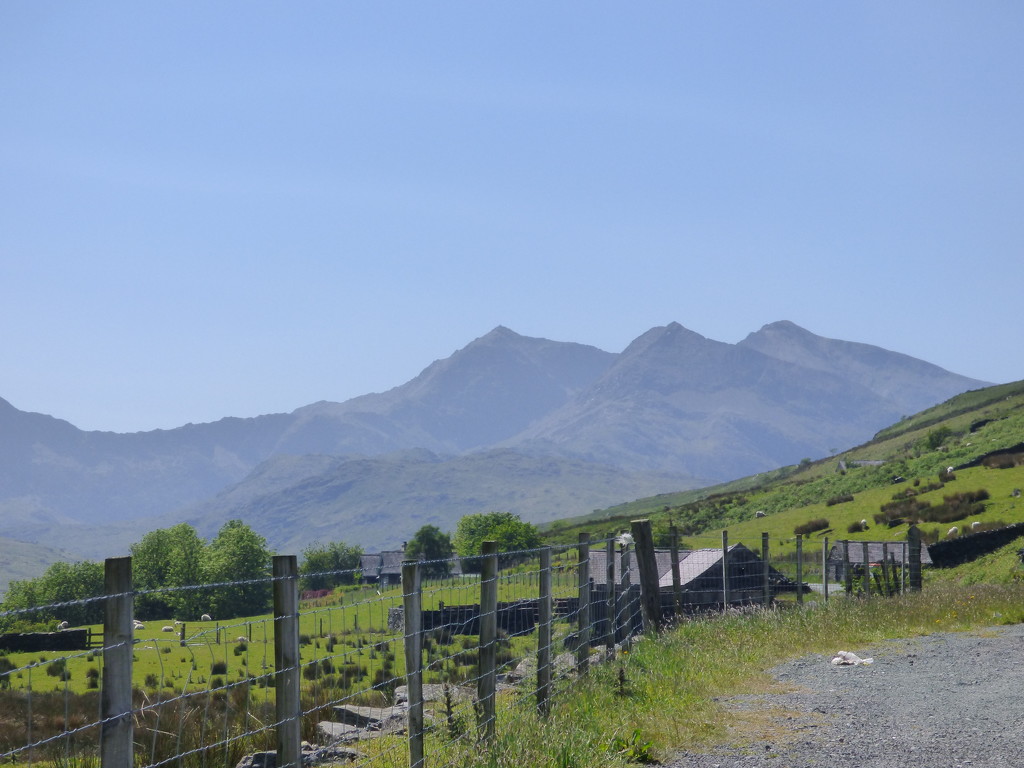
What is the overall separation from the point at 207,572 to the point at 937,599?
4608 inches

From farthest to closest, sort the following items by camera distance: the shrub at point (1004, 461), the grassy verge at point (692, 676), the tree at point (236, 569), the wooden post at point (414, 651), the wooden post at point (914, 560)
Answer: the tree at point (236, 569), the shrub at point (1004, 461), the wooden post at point (914, 560), the grassy verge at point (692, 676), the wooden post at point (414, 651)

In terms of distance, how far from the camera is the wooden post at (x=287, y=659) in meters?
6.35

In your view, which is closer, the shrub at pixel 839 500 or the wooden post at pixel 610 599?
the wooden post at pixel 610 599

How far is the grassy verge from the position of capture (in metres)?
8.37

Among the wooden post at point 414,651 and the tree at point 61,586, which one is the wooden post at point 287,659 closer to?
the wooden post at point 414,651

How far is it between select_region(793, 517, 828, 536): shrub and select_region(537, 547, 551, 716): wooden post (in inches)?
2407

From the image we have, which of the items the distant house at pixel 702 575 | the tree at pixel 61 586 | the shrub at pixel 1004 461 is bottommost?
the tree at pixel 61 586

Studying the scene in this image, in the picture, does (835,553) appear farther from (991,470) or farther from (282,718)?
(282,718)

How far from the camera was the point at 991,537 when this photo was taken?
42969 mm

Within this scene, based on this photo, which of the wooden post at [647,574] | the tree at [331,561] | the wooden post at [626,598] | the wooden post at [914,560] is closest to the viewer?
the wooden post at [626,598]

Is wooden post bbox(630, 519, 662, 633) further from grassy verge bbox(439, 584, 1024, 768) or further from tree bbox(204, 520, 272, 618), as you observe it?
tree bbox(204, 520, 272, 618)

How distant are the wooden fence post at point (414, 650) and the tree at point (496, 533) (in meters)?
108

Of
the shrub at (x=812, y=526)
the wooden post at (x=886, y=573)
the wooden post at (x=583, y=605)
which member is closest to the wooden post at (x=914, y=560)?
the wooden post at (x=886, y=573)

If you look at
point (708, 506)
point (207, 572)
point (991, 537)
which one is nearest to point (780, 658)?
point (991, 537)
